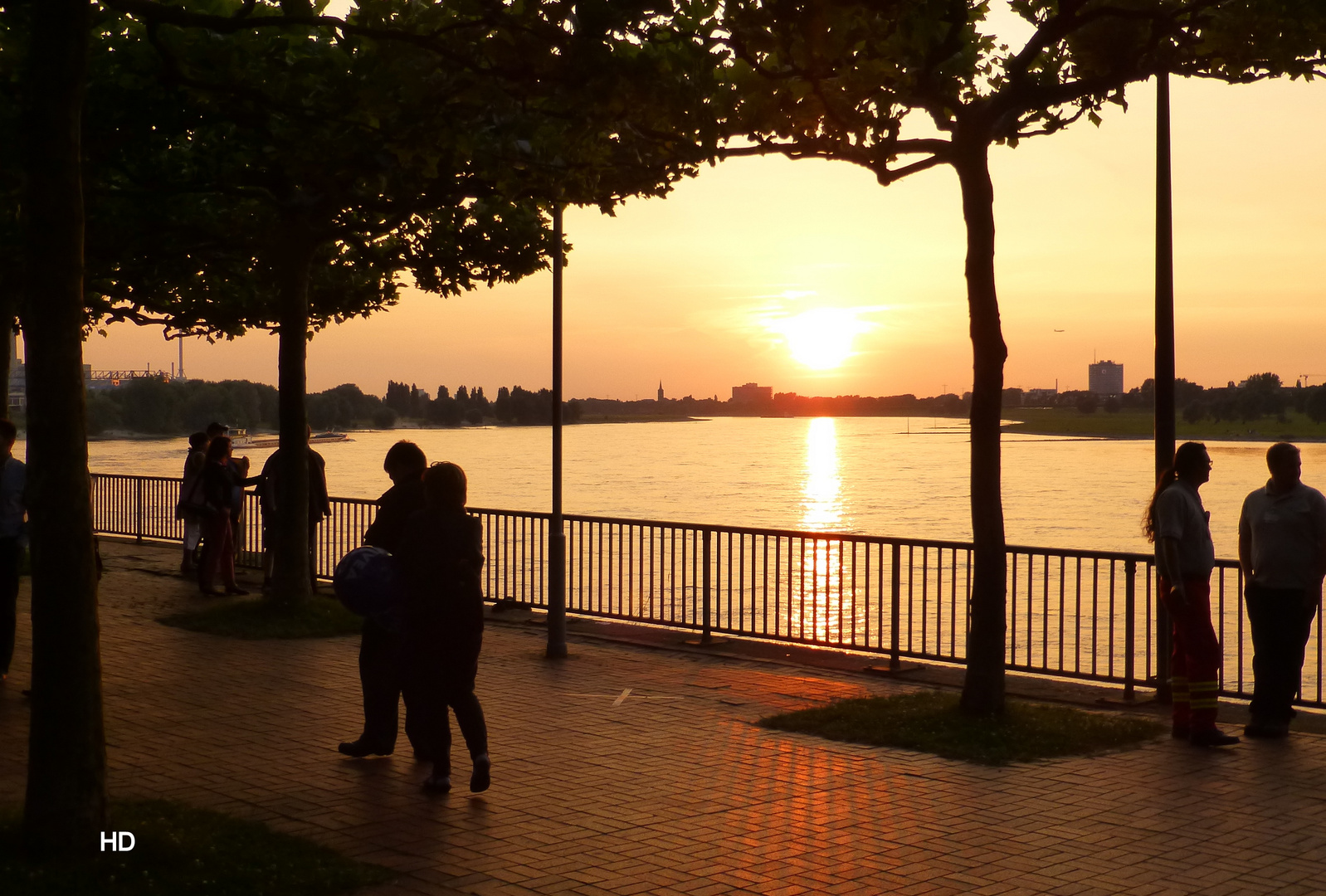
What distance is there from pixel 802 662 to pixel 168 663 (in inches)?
199

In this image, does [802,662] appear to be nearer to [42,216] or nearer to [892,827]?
[892,827]

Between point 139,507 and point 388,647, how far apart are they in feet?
51.6

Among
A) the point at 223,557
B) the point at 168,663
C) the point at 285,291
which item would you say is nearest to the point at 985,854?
the point at 168,663

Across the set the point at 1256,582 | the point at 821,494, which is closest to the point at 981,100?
the point at 1256,582

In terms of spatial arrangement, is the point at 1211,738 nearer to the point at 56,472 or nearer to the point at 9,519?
the point at 56,472

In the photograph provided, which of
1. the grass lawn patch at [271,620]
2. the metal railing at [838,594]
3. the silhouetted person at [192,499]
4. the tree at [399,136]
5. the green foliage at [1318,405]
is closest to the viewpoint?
the tree at [399,136]

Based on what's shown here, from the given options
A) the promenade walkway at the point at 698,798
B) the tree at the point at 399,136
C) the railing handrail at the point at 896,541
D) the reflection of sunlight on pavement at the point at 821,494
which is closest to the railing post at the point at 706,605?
the railing handrail at the point at 896,541

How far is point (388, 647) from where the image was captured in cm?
794

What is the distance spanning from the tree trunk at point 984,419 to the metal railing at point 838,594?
3.30 feet

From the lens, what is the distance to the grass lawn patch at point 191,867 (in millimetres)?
5328

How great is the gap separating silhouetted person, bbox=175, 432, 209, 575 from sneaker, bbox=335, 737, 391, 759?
27.1ft

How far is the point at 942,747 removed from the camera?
8.32m

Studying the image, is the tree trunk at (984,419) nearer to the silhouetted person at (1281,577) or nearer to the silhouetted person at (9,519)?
the silhouetted person at (1281,577)

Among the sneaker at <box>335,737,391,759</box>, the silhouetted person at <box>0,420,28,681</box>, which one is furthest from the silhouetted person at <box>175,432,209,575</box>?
the sneaker at <box>335,737,391,759</box>
